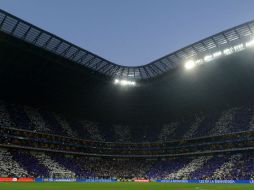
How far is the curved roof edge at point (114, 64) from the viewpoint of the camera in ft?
189

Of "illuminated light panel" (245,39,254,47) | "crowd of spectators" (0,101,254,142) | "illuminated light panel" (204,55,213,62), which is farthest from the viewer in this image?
"crowd of spectators" (0,101,254,142)

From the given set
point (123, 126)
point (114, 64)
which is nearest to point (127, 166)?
point (123, 126)

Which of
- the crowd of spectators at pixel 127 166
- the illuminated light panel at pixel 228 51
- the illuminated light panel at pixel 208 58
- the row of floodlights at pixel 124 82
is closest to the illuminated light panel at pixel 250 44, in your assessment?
the illuminated light panel at pixel 228 51

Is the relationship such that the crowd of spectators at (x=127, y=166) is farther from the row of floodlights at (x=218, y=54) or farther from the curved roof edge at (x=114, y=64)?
the curved roof edge at (x=114, y=64)

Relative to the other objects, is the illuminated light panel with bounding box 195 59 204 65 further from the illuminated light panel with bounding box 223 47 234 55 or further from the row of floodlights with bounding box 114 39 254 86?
the illuminated light panel with bounding box 223 47 234 55

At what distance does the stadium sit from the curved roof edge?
219mm

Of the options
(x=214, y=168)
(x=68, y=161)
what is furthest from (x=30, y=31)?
(x=214, y=168)

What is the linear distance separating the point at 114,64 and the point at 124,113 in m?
27.5

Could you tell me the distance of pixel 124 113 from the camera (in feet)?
330

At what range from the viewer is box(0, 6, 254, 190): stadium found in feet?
212

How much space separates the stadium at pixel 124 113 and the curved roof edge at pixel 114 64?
22cm

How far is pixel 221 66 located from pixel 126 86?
2649cm

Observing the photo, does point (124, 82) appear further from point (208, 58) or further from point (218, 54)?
point (218, 54)

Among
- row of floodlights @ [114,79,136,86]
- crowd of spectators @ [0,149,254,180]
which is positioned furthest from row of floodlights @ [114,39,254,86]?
crowd of spectators @ [0,149,254,180]
